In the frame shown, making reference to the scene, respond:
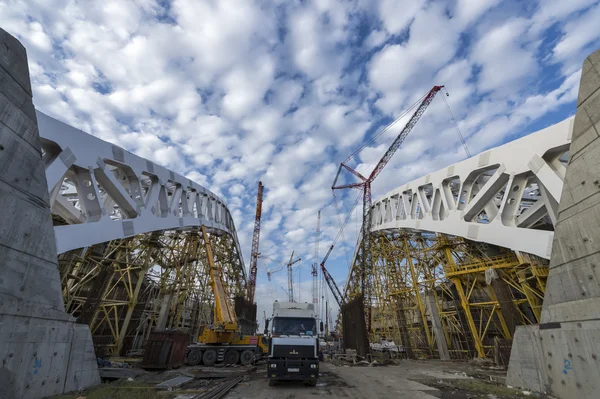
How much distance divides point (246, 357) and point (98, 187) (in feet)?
50.0

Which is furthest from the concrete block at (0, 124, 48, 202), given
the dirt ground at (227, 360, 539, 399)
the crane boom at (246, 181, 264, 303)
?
the crane boom at (246, 181, 264, 303)

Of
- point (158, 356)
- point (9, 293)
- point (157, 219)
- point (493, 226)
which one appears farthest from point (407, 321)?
point (9, 293)

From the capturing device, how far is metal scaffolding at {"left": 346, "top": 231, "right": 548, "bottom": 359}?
61.3ft

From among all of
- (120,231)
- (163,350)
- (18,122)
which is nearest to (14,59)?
(18,122)

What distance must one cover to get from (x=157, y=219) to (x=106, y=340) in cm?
1288

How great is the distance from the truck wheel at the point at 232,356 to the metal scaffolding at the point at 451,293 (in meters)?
17.1

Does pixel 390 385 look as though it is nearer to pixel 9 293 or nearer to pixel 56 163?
pixel 9 293

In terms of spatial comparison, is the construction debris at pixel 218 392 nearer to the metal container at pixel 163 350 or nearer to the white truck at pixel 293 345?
the white truck at pixel 293 345

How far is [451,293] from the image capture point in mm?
25703

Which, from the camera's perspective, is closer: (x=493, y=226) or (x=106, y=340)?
(x=493, y=226)

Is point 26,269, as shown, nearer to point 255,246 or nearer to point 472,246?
point 472,246

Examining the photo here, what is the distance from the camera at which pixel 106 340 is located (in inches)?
846

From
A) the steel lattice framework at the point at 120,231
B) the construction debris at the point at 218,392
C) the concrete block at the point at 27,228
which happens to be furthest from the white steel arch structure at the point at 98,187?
the construction debris at the point at 218,392

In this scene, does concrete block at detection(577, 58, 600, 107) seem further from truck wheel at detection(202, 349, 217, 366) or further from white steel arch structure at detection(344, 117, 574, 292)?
truck wheel at detection(202, 349, 217, 366)
